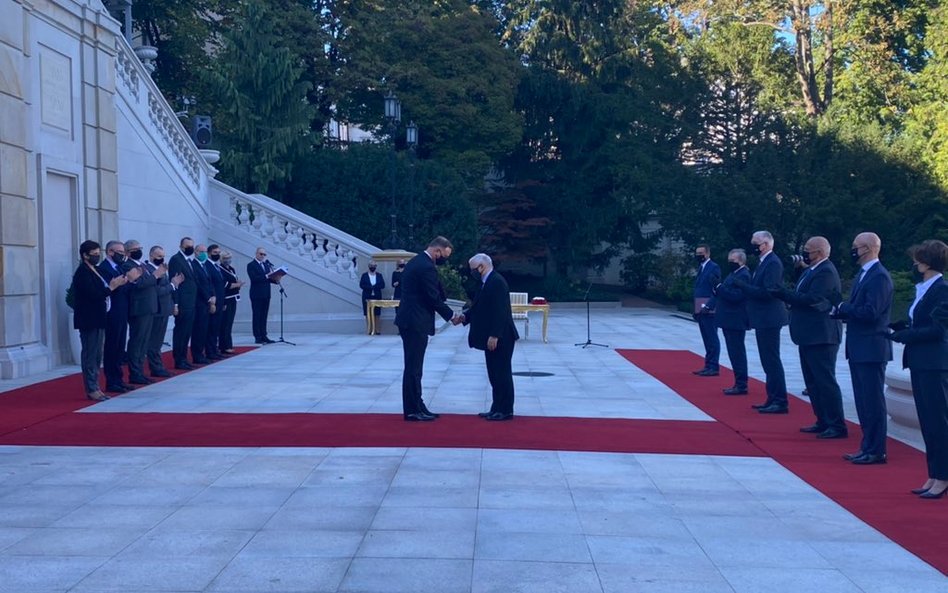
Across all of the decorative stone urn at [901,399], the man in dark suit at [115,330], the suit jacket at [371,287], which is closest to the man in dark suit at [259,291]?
the suit jacket at [371,287]

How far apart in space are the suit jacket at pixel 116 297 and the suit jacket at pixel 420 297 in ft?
13.1

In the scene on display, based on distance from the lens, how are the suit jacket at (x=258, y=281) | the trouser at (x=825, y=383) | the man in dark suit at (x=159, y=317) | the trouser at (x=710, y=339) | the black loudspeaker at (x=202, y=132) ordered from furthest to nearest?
the black loudspeaker at (x=202, y=132) → the suit jacket at (x=258, y=281) → the trouser at (x=710, y=339) → the man in dark suit at (x=159, y=317) → the trouser at (x=825, y=383)

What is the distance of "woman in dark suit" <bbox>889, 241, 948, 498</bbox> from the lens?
7.03m

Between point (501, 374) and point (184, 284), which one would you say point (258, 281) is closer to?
point (184, 284)

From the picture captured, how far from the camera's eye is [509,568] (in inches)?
214

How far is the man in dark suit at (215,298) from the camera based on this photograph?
16188 millimetres

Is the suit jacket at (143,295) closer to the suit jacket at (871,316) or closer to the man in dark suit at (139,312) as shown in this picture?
the man in dark suit at (139,312)

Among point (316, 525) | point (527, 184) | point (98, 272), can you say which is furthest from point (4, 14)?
point (527, 184)

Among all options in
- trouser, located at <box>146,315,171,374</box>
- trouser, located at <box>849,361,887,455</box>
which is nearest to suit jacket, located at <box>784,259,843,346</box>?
trouser, located at <box>849,361,887,455</box>

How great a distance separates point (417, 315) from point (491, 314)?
2.59 feet

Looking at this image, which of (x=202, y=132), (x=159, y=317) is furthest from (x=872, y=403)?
(x=202, y=132)

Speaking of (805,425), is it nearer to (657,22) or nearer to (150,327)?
(150,327)

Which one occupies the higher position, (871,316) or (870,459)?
(871,316)

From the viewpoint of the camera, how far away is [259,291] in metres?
19.5
